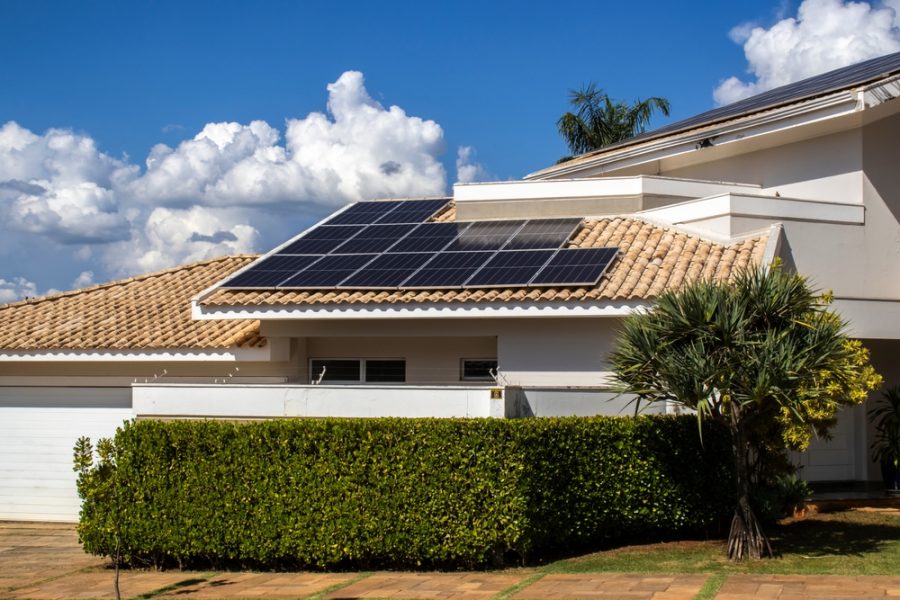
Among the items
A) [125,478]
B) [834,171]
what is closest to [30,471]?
[125,478]

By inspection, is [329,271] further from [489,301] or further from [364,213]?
[364,213]

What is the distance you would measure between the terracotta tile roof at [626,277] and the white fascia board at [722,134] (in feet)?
10.0

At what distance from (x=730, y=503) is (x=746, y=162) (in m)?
9.27

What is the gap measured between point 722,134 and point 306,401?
10601mm

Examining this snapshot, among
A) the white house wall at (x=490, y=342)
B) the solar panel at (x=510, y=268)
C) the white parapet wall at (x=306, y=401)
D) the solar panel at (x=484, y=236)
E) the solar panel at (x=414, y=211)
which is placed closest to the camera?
the white parapet wall at (x=306, y=401)

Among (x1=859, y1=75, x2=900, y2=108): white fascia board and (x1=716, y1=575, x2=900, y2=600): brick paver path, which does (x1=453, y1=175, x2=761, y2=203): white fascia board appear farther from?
(x1=716, y1=575, x2=900, y2=600): brick paver path

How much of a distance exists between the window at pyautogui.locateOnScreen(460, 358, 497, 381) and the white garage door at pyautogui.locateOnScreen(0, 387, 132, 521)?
671 centimetres

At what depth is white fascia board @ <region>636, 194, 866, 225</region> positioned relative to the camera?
61.3ft

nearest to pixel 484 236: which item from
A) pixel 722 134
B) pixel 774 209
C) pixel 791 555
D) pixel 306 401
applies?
pixel 722 134

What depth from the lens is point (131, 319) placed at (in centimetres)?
2236

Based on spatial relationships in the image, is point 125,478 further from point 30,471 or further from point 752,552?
point 752,552

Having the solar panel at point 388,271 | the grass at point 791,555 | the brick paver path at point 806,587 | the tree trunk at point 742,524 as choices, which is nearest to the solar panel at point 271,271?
the solar panel at point 388,271

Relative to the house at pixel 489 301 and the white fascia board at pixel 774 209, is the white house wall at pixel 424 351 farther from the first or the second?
the white fascia board at pixel 774 209

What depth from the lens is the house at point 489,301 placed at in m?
17.3
